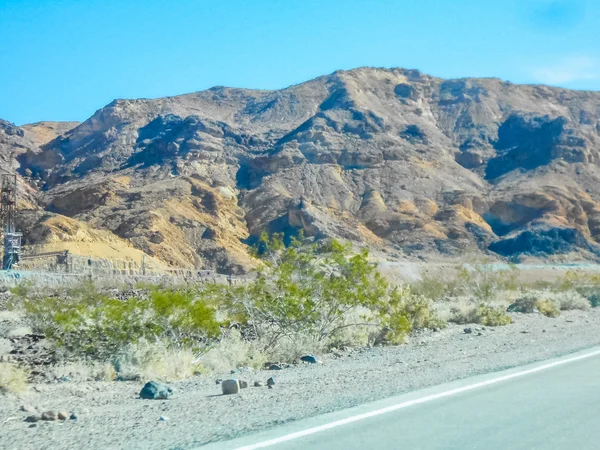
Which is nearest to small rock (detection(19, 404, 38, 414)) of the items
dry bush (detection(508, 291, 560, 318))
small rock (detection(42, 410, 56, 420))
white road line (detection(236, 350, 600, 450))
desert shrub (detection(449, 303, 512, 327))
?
small rock (detection(42, 410, 56, 420))

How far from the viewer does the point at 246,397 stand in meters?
10.4

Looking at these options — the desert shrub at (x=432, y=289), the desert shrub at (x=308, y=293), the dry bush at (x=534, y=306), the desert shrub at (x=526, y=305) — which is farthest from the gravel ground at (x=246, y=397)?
the desert shrub at (x=432, y=289)

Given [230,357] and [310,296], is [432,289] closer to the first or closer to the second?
[310,296]

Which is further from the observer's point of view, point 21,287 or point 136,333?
point 21,287

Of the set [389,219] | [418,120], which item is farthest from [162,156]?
[418,120]

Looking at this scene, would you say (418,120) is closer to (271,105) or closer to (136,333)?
(271,105)

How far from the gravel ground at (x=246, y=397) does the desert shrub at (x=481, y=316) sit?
5.62m

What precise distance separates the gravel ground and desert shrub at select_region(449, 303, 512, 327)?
562 cm

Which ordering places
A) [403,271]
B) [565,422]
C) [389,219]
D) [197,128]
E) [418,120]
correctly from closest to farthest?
[565,422] < [403,271] < [389,219] < [197,128] < [418,120]

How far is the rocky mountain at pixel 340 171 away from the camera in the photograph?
3167 inches

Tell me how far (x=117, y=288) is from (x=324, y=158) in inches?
2341

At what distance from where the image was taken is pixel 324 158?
328 ft

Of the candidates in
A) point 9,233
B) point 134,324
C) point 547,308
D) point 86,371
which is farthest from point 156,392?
point 9,233

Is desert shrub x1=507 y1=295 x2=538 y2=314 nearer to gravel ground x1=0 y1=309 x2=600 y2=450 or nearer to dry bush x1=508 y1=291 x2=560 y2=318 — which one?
dry bush x1=508 y1=291 x2=560 y2=318
